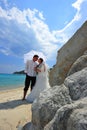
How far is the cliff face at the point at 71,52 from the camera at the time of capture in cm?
929

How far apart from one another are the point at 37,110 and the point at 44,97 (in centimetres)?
28

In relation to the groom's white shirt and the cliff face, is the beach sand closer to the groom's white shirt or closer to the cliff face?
the cliff face

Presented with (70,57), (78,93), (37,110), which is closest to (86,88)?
(78,93)

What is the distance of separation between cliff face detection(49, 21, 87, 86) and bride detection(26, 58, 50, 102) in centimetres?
221

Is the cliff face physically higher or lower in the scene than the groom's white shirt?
lower

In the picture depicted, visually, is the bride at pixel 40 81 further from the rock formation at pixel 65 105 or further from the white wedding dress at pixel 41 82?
the rock formation at pixel 65 105

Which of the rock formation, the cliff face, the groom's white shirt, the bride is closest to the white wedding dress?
the bride

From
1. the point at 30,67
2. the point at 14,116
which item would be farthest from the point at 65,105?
the point at 30,67

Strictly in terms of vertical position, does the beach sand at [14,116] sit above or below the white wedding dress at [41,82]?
below

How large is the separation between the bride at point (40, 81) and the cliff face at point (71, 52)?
2.21 metres

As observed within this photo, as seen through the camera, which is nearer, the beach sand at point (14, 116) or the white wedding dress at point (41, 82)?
the beach sand at point (14, 116)

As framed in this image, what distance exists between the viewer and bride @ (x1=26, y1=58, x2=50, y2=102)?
1186 centimetres

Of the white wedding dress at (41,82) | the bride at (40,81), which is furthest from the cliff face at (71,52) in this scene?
the white wedding dress at (41,82)

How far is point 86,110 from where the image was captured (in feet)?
12.8
